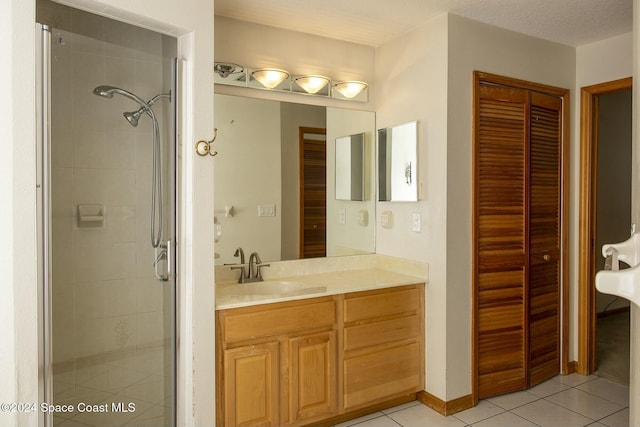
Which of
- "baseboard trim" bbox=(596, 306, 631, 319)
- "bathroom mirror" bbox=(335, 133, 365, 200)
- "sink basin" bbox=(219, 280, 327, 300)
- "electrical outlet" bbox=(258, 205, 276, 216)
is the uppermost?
"bathroom mirror" bbox=(335, 133, 365, 200)

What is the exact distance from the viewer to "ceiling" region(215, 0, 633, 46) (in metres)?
2.63

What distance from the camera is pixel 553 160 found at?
10.9ft

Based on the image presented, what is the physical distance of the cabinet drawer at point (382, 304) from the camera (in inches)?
105

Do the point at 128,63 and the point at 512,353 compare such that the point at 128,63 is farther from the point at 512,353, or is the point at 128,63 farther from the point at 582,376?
the point at 582,376

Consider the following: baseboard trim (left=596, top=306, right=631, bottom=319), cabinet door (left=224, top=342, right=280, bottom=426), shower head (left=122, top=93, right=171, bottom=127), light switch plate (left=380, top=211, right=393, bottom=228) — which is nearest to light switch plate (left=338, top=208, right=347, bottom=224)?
light switch plate (left=380, top=211, right=393, bottom=228)

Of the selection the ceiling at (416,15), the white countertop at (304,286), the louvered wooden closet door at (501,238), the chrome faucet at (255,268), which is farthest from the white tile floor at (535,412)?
the ceiling at (416,15)

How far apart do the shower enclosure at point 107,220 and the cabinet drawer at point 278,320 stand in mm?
300

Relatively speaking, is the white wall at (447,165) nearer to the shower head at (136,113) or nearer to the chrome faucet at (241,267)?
the chrome faucet at (241,267)

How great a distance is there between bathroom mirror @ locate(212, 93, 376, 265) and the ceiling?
1.68 feet

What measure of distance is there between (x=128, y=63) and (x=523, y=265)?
2.71 metres

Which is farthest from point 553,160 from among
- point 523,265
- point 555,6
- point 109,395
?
point 109,395

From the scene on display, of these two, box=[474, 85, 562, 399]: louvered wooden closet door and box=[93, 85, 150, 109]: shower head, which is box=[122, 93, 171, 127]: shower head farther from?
box=[474, 85, 562, 399]: louvered wooden closet door

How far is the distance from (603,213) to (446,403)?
11.6 feet

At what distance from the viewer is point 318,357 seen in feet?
8.41
